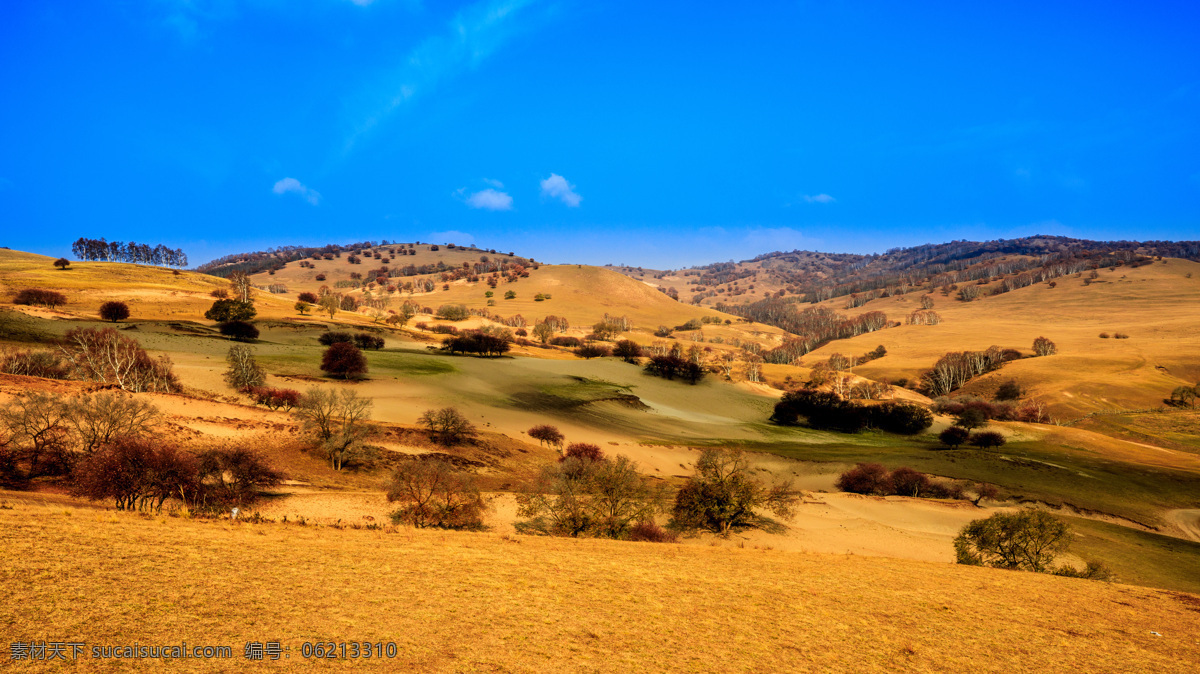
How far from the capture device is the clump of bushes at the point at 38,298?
7281 cm

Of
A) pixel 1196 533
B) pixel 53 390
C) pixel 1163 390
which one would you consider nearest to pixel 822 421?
pixel 1196 533

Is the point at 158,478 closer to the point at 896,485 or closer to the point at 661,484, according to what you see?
the point at 661,484

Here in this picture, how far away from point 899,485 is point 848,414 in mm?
32673

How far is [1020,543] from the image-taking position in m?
27.0

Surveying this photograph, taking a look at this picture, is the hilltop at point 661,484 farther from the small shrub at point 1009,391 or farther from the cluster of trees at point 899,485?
the small shrub at point 1009,391

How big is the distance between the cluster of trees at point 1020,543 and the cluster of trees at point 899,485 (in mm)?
15018

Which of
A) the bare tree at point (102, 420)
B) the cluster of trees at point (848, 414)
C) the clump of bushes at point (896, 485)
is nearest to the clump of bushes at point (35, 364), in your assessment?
Answer: the bare tree at point (102, 420)

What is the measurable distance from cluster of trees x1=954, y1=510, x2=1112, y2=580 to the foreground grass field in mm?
7190

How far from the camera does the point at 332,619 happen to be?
10.6 metres

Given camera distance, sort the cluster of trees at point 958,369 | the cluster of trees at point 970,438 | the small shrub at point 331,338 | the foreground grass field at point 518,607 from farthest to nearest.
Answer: the cluster of trees at point 958,369
the small shrub at point 331,338
the cluster of trees at point 970,438
the foreground grass field at point 518,607

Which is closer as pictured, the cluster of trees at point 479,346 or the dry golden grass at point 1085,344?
the dry golden grass at point 1085,344

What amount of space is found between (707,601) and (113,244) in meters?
241

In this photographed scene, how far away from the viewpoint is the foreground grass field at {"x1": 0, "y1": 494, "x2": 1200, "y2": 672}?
9680 millimetres

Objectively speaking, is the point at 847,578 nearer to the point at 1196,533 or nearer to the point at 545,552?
the point at 545,552
